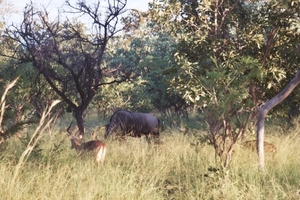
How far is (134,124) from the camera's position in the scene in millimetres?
11227

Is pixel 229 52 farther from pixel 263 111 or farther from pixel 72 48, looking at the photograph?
pixel 72 48

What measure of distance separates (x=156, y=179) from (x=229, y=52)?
206cm

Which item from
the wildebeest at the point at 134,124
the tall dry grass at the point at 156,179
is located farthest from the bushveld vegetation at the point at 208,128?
the wildebeest at the point at 134,124

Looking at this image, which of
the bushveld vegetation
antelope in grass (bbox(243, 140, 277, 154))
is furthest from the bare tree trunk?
antelope in grass (bbox(243, 140, 277, 154))

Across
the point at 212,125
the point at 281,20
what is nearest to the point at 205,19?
the point at 281,20

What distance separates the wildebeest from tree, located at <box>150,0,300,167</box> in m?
4.81

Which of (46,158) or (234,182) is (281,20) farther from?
(46,158)

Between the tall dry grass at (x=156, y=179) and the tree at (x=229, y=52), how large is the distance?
427 millimetres

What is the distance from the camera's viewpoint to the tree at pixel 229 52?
5379 millimetres

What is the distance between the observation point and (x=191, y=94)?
5504mm

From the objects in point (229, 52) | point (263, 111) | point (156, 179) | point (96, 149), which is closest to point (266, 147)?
point (263, 111)

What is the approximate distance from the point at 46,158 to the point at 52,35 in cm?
409

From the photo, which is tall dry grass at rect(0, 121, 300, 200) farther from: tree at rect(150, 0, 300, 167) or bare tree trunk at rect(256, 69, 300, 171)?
tree at rect(150, 0, 300, 167)

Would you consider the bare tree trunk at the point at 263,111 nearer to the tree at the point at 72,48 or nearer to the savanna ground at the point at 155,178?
the savanna ground at the point at 155,178
